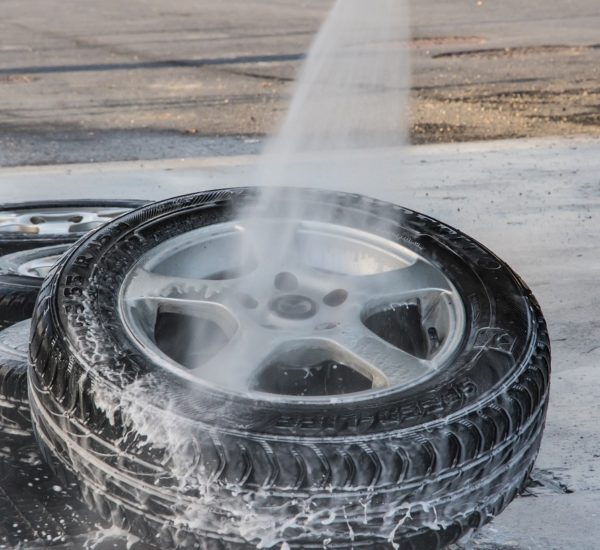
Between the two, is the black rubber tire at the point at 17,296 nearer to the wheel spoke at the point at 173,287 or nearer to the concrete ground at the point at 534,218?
the wheel spoke at the point at 173,287

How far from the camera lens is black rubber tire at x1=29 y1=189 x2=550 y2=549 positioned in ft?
6.88

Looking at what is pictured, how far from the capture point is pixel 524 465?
2400 millimetres

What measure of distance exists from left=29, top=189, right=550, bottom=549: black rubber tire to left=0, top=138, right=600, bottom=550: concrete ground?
0.28 meters

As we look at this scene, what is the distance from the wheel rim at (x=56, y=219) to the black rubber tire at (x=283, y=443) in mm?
Result: 1764

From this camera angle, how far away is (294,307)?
2.79 m

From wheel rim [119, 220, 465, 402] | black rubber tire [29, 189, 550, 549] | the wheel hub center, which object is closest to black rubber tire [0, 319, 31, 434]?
black rubber tire [29, 189, 550, 549]

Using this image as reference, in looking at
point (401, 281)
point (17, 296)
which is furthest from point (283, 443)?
point (17, 296)

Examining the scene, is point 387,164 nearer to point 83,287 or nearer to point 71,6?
point 83,287

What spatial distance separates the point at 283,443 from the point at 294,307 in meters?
0.74

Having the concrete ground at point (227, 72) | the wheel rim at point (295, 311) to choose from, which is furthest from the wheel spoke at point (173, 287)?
the concrete ground at point (227, 72)

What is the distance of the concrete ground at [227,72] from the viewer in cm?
717

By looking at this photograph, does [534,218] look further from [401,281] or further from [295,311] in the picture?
[295,311]

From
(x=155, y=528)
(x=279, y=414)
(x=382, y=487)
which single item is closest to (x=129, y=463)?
(x=155, y=528)

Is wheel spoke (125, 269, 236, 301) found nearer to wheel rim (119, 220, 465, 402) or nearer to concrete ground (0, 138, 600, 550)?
wheel rim (119, 220, 465, 402)
